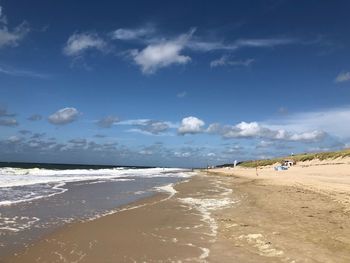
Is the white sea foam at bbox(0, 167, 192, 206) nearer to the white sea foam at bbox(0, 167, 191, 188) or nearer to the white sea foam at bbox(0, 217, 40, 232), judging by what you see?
the white sea foam at bbox(0, 167, 191, 188)

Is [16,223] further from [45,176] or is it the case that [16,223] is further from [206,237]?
[45,176]

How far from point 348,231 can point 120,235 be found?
270 inches

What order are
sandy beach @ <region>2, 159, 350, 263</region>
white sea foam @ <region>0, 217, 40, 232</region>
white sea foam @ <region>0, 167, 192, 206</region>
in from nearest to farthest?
1. sandy beach @ <region>2, 159, 350, 263</region>
2. white sea foam @ <region>0, 217, 40, 232</region>
3. white sea foam @ <region>0, 167, 192, 206</region>

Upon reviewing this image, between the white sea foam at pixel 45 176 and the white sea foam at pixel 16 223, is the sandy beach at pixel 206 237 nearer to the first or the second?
the white sea foam at pixel 16 223

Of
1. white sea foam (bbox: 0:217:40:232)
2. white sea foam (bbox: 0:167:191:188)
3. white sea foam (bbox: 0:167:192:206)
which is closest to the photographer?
white sea foam (bbox: 0:217:40:232)

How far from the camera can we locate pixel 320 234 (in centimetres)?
1120

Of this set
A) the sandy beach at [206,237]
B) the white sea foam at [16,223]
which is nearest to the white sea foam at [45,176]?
the white sea foam at [16,223]

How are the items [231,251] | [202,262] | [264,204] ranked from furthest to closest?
[264,204], [231,251], [202,262]

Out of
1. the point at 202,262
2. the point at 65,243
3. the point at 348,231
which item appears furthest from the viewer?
the point at 348,231

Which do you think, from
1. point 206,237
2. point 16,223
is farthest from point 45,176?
point 206,237

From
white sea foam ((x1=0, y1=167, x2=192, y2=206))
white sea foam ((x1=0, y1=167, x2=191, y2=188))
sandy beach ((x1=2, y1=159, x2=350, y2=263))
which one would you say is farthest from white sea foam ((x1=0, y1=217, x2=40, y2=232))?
white sea foam ((x1=0, y1=167, x2=191, y2=188))

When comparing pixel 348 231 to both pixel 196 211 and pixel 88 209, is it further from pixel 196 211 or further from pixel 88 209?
pixel 88 209

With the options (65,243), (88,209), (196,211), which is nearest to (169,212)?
(196,211)

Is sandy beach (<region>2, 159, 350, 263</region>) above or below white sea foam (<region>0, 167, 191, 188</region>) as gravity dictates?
below
